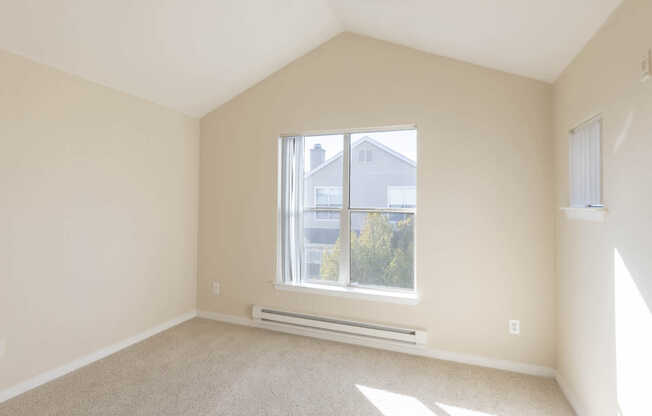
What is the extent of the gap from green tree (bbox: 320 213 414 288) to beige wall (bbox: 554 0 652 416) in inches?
50.0

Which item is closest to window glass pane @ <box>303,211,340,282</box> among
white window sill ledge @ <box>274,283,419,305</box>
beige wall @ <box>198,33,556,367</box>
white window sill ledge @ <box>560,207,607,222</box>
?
white window sill ledge @ <box>274,283,419,305</box>

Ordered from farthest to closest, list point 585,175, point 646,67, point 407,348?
point 407,348, point 585,175, point 646,67

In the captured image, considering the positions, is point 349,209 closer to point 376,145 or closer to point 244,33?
point 376,145

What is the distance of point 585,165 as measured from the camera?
2133 millimetres

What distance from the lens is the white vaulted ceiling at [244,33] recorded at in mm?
2051

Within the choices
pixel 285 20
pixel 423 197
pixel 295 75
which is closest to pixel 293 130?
pixel 295 75

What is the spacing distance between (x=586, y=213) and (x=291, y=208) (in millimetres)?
2520

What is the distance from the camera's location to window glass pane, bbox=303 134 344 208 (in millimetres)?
3467

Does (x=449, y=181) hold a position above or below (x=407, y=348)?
above

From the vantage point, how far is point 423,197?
9.87ft

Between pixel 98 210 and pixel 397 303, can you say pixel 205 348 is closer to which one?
pixel 98 210

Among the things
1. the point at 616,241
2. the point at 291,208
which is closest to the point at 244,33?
the point at 291,208

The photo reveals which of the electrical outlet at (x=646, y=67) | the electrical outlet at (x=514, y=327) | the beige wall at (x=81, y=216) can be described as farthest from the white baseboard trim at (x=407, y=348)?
the electrical outlet at (x=646, y=67)

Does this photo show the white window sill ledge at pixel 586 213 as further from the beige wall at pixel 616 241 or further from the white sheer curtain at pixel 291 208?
the white sheer curtain at pixel 291 208
